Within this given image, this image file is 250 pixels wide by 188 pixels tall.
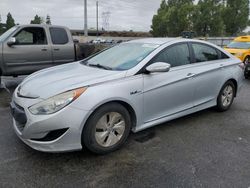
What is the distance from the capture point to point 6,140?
367cm

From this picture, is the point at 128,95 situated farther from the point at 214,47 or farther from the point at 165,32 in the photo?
the point at 165,32

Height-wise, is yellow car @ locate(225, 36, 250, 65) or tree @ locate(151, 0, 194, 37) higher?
tree @ locate(151, 0, 194, 37)

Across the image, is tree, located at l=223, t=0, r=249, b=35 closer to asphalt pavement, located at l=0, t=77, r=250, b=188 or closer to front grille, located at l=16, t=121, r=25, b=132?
asphalt pavement, located at l=0, t=77, r=250, b=188

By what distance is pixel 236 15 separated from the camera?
38.1m

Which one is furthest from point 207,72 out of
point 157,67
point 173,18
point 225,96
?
point 173,18

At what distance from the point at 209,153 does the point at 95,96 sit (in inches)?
68.6

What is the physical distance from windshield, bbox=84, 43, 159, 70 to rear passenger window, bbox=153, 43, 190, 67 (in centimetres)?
18

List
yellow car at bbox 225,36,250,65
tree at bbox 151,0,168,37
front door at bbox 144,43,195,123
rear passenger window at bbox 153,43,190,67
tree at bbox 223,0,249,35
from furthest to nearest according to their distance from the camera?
A: tree at bbox 151,0,168,37
tree at bbox 223,0,249,35
yellow car at bbox 225,36,250,65
rear passenger window at bbox 153,43,190,67
front door at bbox 144,43,195,123

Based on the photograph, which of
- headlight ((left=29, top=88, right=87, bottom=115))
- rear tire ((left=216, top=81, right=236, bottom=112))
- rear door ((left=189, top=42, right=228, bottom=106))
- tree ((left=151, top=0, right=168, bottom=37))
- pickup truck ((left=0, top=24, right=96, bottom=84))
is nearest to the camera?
headlight ((left=29, top=88, right=87, bottom=115))

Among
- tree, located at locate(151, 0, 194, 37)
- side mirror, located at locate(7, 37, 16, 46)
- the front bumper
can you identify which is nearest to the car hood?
the front bumper

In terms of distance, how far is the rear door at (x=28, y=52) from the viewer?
6.76 meters

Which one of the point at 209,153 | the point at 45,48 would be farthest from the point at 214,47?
the point at 45,48

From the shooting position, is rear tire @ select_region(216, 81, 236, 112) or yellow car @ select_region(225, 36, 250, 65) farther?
yellow car @ select_region(225, 36, 250, 65)

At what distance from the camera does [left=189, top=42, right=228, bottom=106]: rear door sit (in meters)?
4.40
